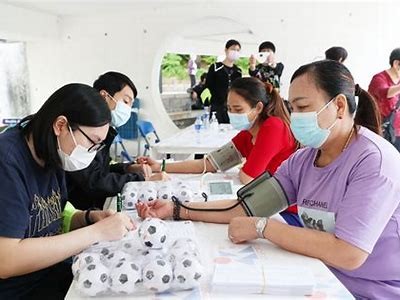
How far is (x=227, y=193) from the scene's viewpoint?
1.65m

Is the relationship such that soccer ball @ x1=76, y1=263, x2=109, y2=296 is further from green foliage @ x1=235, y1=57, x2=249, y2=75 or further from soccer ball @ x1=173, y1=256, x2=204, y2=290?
green foliage @ x1=235, y1=57, x2=249, y2=75

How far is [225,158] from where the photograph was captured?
7.02 feet

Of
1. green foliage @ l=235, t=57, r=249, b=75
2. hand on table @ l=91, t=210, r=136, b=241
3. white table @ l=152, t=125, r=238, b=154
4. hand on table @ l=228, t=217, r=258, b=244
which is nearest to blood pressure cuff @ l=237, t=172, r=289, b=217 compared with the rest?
hand on table @ l=228, t=217, r=258, b=244

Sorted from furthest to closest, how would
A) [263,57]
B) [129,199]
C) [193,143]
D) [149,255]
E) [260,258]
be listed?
[263,57], [193,143], [129,199], [260,258], [149,255]

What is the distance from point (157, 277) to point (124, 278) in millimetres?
71

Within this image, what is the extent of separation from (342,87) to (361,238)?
1.45 feet

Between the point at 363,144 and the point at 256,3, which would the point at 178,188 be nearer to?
the point at 363,144

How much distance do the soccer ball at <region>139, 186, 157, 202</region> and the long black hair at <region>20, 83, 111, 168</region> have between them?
1.21ft

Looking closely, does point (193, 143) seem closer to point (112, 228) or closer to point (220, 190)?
point (220, 190)

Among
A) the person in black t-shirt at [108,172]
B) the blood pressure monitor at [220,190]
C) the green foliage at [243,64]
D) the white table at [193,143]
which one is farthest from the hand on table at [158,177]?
the green foliage at [243,64]

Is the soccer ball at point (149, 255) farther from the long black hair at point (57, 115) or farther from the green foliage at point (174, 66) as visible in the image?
the green foliage at point (174, 66)

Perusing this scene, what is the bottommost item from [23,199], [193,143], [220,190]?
[193,143]

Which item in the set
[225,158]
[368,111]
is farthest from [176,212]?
[225,158]

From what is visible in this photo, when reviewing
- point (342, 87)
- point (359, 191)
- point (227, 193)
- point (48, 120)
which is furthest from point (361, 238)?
point (48, 120)
